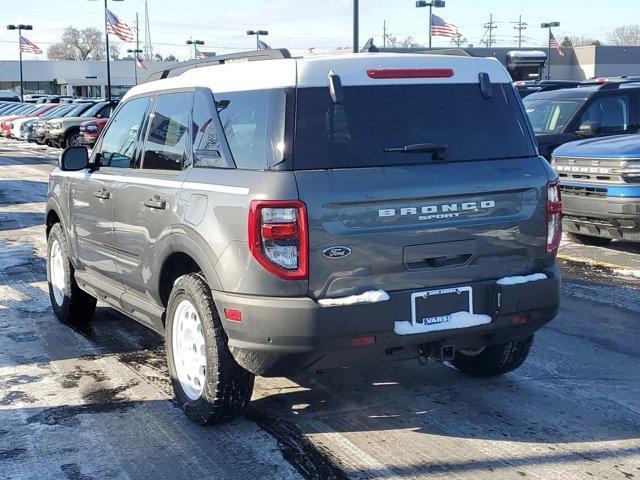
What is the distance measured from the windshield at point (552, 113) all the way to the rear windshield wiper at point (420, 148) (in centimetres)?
854

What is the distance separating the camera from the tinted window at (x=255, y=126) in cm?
421

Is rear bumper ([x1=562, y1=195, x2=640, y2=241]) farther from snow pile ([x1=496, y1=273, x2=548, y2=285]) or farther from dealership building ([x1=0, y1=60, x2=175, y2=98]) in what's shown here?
dealership building ([x1=0, y1=60, x2=175, y2=98])

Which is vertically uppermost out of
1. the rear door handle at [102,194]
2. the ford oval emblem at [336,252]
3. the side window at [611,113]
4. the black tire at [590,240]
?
the side window at [611,113]

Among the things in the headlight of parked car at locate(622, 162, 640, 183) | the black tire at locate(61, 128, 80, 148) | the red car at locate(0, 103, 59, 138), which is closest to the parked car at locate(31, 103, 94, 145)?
the black tire at locate(61, 128, 80, 148)

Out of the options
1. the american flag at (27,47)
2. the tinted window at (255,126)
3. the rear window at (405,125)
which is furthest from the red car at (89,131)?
the american flag at (27,47)

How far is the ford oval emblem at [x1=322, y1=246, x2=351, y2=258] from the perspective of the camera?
4.10 meters

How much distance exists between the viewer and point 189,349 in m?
4.88

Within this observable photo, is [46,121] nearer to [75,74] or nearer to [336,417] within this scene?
[336,417]

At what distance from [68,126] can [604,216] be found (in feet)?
76.9

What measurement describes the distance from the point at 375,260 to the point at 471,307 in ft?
2.05

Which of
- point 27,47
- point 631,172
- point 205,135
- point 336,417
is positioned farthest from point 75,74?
point 336,417

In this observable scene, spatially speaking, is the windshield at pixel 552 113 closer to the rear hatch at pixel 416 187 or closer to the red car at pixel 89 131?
the rear hatch at pixel 416 187

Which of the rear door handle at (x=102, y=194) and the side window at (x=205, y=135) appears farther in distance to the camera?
the rear door handle at (x=102, y=194)

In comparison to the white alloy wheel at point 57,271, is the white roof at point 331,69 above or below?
above
